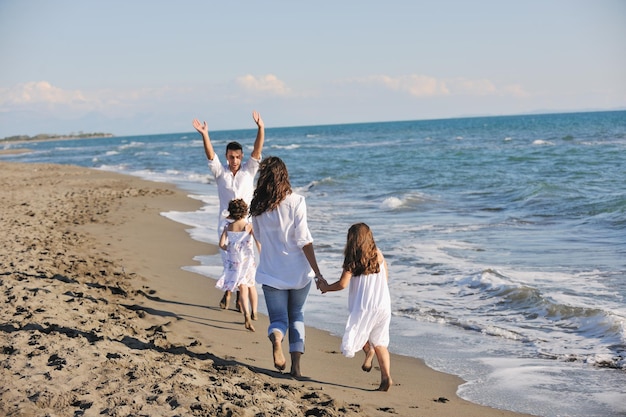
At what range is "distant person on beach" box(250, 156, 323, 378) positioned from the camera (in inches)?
197

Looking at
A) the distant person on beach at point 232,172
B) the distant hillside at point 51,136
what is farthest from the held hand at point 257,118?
the distant hillside at point 51,136

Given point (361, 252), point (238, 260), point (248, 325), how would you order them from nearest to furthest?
1. point (361, 252)
2. point (248, 325)
3. point (238, 260)

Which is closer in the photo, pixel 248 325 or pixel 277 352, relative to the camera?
pixel 277 352

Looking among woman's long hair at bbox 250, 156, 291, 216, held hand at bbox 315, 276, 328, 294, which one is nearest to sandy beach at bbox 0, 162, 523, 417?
held hand at bbox 315, 276, 328, 294

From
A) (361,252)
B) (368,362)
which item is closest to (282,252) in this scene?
(361,252)

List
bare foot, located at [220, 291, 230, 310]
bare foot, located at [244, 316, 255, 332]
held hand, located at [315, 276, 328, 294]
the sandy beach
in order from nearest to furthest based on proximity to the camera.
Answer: the sandy beach < held hand, located at [315, 276, 328, 294] < bare foot, located at [244, 316, 255, 332] < bare foot, located at [220, 291, 230, 310]

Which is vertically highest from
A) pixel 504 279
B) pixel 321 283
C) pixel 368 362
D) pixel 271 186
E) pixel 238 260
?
pixel 271 186

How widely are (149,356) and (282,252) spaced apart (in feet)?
4.14

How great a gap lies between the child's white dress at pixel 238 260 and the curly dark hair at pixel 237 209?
169mm

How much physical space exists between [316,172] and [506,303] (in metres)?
24.7

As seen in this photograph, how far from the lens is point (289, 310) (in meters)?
5.23

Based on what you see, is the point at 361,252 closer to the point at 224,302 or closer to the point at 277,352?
the point at 277,352

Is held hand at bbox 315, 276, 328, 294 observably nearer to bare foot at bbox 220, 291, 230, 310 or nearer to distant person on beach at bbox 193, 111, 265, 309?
distant person on beach at bbox 193, 111, 265, 309

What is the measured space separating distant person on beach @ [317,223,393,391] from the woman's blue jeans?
270 millimetres
